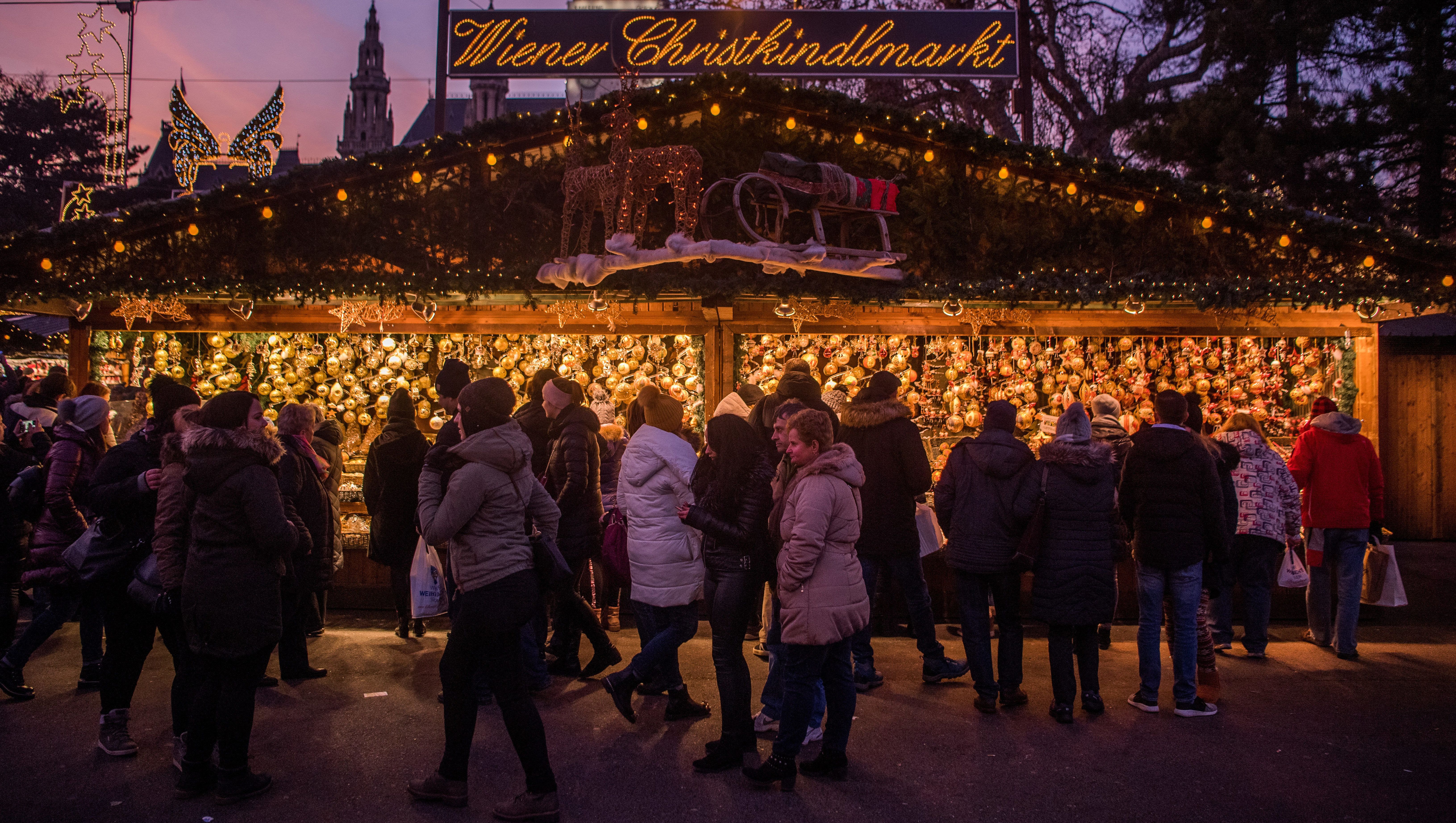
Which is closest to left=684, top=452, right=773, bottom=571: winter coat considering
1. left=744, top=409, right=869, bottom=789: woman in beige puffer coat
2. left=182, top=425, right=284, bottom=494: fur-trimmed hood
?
left=744, top=409, right=869, bottom=789: woman in beige puffer coat

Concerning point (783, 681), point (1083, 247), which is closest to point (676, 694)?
point (783, 681)

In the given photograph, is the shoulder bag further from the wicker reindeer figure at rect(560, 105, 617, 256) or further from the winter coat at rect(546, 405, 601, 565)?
the wicker reindeer figure at rect(560, 105, 617, 256)

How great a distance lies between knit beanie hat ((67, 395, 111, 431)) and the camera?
5180 mm

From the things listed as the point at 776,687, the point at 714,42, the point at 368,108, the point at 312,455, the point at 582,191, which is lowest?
the point at 776,687

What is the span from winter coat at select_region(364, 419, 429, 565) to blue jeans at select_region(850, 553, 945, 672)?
3037 mm

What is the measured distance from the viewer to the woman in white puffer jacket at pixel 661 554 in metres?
4.89

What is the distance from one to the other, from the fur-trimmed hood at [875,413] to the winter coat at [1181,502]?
149 centimetres

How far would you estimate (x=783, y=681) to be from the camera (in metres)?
4.36

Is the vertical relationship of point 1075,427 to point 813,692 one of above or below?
above

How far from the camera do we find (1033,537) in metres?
5.14

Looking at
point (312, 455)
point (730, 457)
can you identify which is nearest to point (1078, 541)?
point (730, 457)

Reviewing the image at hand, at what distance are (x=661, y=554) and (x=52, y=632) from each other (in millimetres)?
4045

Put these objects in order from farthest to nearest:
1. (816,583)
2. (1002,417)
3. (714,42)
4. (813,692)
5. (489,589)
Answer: (714,42), (1002,417), (813,692), (816,583), (489,589)

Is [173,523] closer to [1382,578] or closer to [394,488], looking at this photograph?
[394,488]
